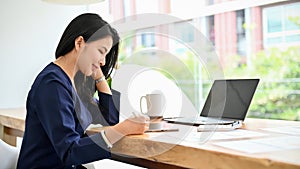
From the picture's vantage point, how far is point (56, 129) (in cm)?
130

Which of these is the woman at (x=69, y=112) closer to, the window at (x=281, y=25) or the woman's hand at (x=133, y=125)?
the woman's hand at (x=133, y=125)

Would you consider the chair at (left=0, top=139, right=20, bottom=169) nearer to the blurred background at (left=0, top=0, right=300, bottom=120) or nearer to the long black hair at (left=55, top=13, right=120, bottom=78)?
the long black hair at (left=55, top=13, right=120, bottom=78)

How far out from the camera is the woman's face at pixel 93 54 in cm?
150

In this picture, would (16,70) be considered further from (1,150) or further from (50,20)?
(1,150)

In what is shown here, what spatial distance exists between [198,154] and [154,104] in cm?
56

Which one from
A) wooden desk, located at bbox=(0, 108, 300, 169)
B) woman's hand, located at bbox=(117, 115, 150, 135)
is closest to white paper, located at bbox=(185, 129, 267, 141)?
wooden desk, located at bbox=(0, 108, 300, 169)

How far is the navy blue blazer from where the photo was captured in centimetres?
130


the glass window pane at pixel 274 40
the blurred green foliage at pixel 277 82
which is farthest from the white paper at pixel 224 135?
the glass window pane at pixel 274 40

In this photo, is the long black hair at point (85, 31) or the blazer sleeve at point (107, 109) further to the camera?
the blazer sleeve at point (107, 109)

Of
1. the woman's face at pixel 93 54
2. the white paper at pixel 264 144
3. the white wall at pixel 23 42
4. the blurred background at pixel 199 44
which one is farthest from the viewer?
the white wall at pixel 23 42

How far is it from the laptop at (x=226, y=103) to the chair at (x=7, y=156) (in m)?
0.67

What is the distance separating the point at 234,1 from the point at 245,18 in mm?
147

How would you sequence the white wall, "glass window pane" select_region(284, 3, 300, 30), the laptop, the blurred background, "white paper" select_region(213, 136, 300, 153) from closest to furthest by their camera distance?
"white paper" select_region(213, 136, 300, 153), the laptop, "glass window pane" select_region(284, 3, 300, 30), the blurred background, the white wall

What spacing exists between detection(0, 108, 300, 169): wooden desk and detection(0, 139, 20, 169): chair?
1.57 feet
